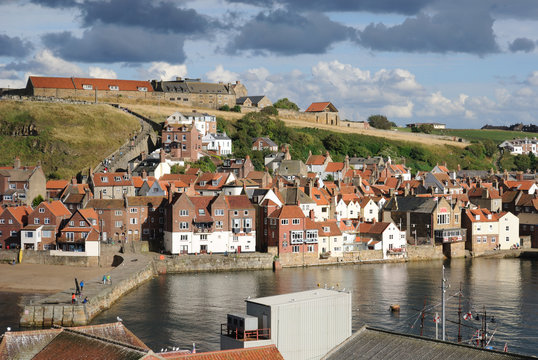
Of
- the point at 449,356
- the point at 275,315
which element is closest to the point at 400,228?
the point at 275,315

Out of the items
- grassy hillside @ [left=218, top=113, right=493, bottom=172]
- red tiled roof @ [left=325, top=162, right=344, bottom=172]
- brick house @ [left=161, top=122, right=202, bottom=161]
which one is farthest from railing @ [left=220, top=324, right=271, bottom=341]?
red tiled roof @ [left=325, top=162, right=344, bottom=172]

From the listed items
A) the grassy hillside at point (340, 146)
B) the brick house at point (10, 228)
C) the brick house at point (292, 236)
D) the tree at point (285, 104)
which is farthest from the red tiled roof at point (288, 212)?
the tree at point (285, 104)

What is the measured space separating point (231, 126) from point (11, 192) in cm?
4935

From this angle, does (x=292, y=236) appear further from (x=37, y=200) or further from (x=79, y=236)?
(x=37, y=200)

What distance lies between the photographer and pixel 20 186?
9450cm

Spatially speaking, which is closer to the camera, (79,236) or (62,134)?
(79,236)

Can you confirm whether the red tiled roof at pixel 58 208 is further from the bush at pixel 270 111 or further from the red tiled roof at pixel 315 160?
the bush at pixel 270 111

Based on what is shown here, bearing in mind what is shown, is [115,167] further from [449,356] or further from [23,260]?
[449,356]

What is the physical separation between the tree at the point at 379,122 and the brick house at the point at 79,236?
119 metres

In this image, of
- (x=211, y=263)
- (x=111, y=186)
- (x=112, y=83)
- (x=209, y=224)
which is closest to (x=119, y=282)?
(x=211, y=263)

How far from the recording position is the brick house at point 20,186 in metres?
93.5

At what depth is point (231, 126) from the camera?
445 feet

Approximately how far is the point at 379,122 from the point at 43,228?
120258 mm

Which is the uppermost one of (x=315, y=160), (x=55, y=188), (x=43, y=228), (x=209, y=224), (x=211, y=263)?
(x=315, y=160)
